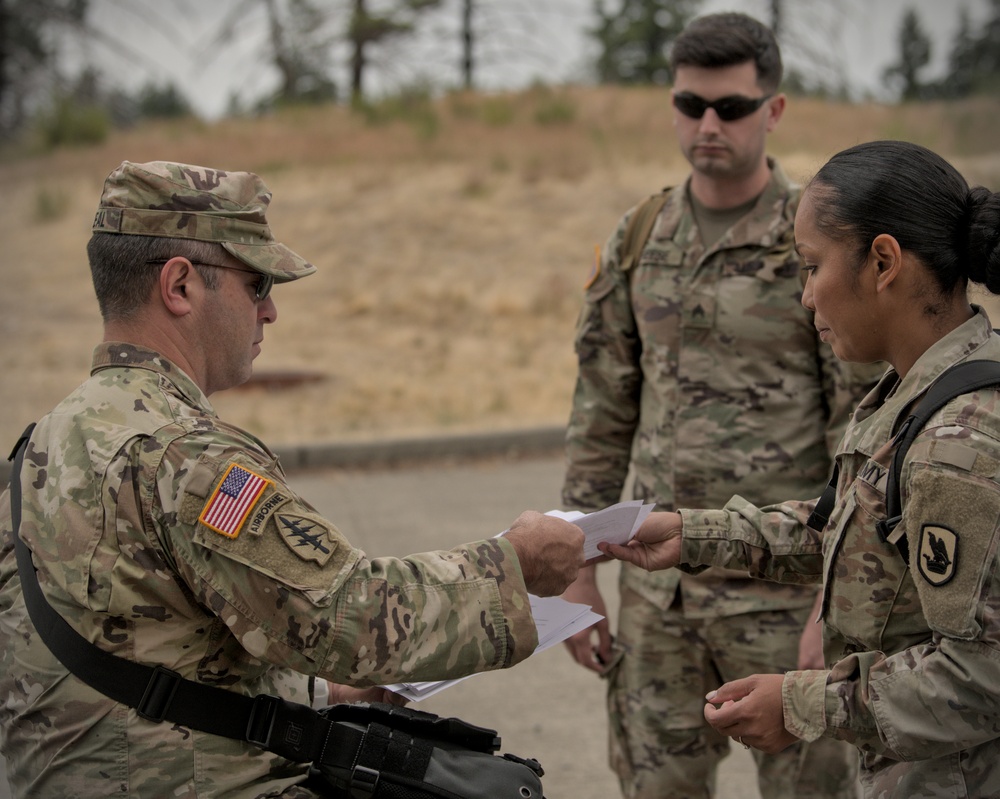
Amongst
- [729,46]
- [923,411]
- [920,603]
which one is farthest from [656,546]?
[729,46]

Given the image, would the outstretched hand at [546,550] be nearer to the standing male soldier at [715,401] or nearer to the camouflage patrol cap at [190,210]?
the camouflage patrol cap at [190,210]

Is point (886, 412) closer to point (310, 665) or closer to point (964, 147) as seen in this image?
point (310, 665)

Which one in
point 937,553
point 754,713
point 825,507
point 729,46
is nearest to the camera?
point 937,553

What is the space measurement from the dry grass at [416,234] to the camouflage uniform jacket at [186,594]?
23.0ft

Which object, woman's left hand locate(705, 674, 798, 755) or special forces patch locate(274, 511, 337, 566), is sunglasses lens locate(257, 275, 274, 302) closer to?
special forces patch locate(274, 511, 337, 566)

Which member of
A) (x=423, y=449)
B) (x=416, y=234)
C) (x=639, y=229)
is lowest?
(x=423, y=449)

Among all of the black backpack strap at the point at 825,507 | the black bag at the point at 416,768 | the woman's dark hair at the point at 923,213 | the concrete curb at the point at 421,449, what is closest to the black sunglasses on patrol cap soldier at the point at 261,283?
the black bag at the point at 416,768

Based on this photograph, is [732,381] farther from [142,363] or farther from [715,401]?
[142,363]

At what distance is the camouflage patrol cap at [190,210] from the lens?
6.65 ft

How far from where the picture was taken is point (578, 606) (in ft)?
8.04

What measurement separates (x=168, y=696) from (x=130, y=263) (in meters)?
0.77

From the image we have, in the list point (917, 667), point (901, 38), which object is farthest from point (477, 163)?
point (917, 667)

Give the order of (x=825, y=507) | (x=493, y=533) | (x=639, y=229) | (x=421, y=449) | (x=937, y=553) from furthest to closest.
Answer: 1. (x=421, y=449)
2. (x=493, y=533)
3. (x=639, y=229)
4. (x=825, y=507)
5. (x=937, y=553)

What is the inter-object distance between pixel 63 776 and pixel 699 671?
177 centimetres
